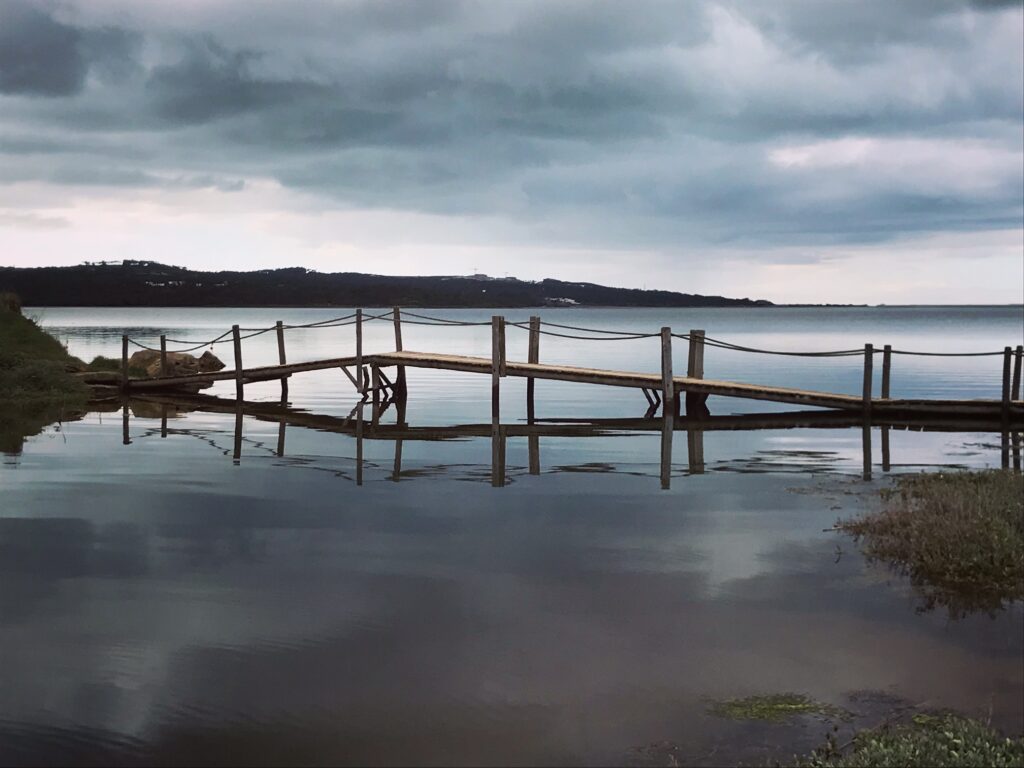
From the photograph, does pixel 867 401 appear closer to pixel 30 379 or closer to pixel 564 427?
pixel 564 427

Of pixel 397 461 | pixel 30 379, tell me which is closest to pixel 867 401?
pixel 397 461

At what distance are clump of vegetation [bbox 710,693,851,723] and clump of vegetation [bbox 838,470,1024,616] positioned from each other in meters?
2.65

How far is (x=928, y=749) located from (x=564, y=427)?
19.2m

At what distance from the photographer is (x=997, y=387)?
1390 inches

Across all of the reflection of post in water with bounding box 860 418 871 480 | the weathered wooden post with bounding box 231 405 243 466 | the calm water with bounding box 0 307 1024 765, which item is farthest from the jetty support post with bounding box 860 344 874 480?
the weathered wooden post with bounding box 231 405 243 466

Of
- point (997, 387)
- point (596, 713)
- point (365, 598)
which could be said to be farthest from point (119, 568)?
point (997, 387)

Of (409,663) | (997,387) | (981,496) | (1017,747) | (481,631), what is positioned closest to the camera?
(1017,747)

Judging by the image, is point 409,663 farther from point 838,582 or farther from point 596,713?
point 838,582

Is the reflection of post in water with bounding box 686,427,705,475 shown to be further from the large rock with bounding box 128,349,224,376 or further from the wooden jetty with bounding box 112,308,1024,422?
the large rock with bounding box 128,349,224,376

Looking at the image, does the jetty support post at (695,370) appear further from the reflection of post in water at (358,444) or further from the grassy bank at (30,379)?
the grassy bank at (30,379)

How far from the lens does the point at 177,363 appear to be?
33781 mm

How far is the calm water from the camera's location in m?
6.58

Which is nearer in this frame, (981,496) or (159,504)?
(981,496)

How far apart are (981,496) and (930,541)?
1.82m
